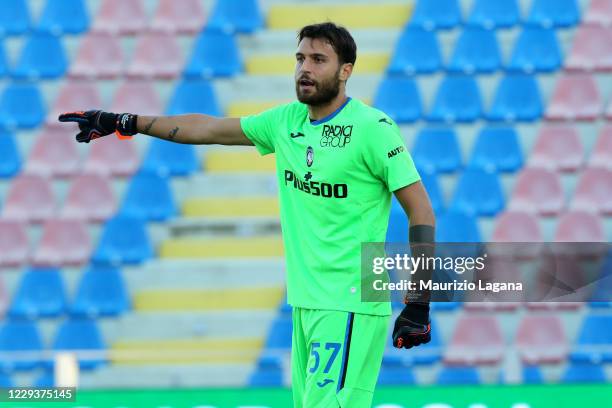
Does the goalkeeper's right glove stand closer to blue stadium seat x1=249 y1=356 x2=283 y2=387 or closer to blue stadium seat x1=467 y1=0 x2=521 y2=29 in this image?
blue stadium seat x1=249 y1=356 x2=283 y2=387

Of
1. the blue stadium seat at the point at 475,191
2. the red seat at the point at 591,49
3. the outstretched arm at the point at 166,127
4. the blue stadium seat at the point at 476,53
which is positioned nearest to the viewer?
the outstretched arm at the point at 166,127

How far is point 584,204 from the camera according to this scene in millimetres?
10273

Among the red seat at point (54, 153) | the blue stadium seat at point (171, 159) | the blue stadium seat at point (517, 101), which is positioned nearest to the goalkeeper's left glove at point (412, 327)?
the blue stadium seat at point (171, 159)

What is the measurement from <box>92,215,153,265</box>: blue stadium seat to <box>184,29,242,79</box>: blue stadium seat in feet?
6.07

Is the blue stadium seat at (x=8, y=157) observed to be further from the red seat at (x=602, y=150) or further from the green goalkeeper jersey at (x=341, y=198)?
the green goalkeeper jersey at (x=341, y=198)

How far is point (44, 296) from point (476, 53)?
4.54 meters

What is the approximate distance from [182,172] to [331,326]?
6542 mm

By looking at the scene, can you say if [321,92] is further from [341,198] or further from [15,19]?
[15,19]

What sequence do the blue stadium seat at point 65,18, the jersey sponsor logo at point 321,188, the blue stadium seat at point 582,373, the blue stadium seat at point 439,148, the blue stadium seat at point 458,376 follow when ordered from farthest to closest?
the blue stadium seat at point 65,18, the blue stadium seat at point 439,148, the blue stadium seat at point 582,373, the blue stadium seat at point 458,376, the jersey sponsor logo at point 321,188

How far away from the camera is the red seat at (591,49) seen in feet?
36.6

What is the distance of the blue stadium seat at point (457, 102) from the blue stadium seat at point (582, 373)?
2780 mm

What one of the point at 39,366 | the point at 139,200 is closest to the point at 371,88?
the point at 139,200

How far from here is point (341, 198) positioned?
4230 millimetres

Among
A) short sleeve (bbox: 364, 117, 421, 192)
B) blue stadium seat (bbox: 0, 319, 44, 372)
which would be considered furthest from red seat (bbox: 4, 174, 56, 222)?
short sleeve (bbox: 364, 117, 421, 192)
